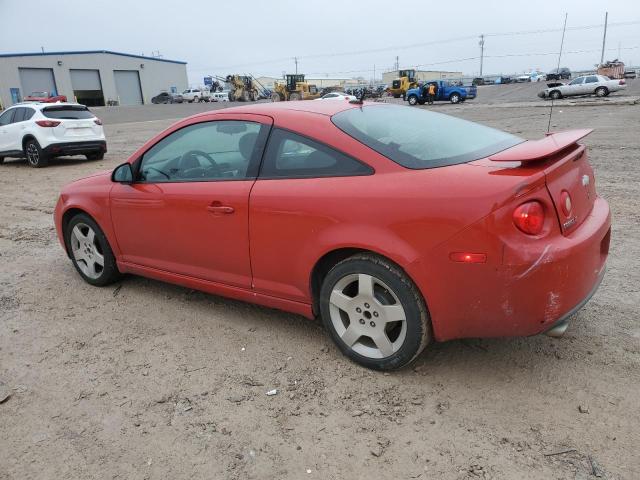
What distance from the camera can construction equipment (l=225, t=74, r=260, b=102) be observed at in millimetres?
58031

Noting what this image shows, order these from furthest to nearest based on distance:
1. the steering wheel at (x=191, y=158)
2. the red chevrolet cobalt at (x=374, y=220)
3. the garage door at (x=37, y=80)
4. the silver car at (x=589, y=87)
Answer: the garage door at (x=37, y=80) → the silver car at (x=589, y=87) → the steering wheel at (x=191, y=158) → the red chevrolet cobalt at (x=374, y=220)

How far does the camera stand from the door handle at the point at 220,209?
3329mm

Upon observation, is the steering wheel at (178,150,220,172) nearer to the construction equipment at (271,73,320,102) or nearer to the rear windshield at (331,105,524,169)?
the rear windshield at (331,105,524,169)

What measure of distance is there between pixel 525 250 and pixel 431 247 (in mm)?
437

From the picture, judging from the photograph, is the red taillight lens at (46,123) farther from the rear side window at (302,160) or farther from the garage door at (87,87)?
the garage door at (87,87)

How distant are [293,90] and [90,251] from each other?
159ft

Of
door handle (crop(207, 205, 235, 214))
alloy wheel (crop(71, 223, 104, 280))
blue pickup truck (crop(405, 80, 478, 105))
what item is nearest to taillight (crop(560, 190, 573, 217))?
door handle (crop(207, 205, 235, 214))

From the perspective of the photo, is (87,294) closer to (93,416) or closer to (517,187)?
(93,416)

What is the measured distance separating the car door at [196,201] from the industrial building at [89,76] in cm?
5619

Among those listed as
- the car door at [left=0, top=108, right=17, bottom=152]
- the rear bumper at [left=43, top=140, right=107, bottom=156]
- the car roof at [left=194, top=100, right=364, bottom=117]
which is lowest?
the rear bumper at [left=43, top=140, right=107, bottom=156]

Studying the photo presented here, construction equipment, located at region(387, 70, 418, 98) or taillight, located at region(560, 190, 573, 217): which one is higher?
taillight, located at region(560, 190, 573, 217)

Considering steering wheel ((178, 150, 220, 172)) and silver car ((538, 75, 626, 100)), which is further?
silver car ((538, 75, 626, 100))

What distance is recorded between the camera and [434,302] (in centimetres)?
268

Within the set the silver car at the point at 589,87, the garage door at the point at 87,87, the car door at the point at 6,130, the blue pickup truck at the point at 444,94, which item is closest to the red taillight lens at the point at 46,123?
the car door at the point at 6,130
